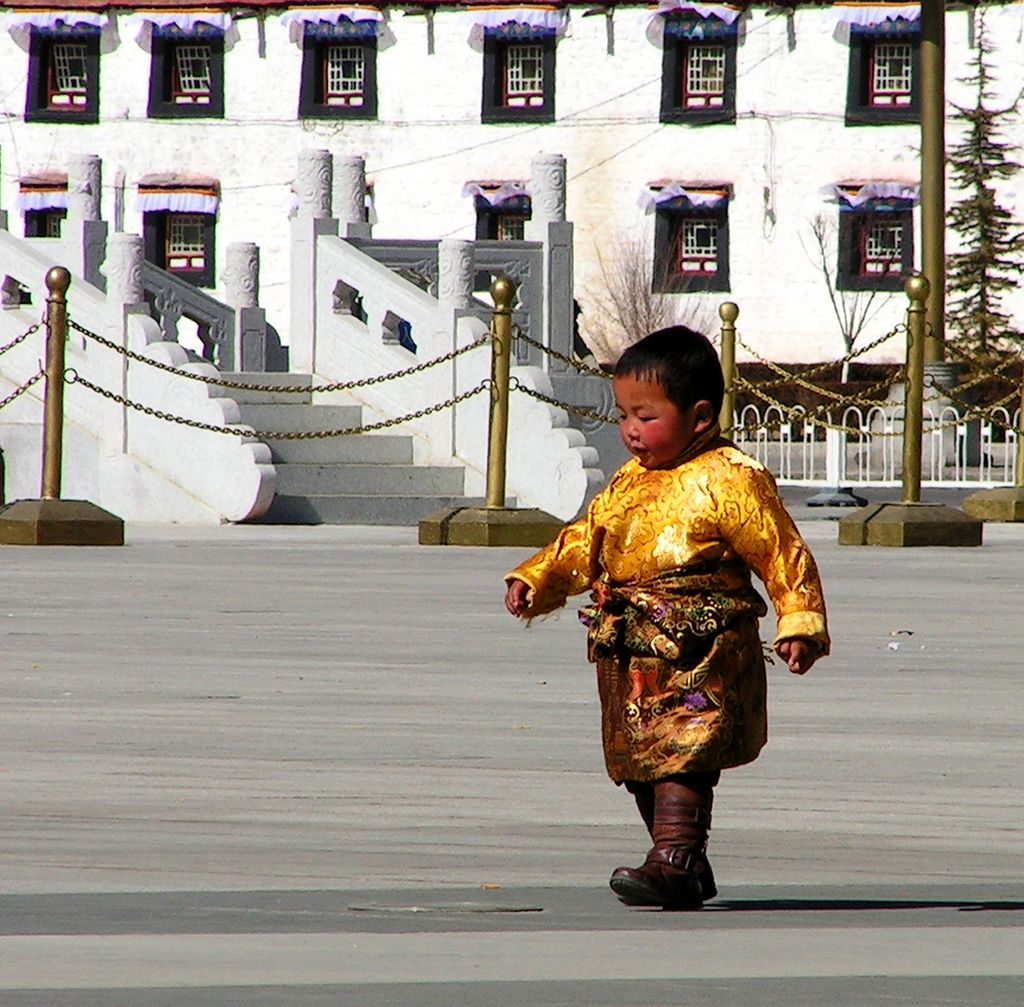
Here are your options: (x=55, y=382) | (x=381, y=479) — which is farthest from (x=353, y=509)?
(x=55, y=382)

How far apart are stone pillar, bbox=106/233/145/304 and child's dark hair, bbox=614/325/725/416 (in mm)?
17259

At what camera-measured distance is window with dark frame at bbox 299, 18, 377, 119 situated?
51062mm

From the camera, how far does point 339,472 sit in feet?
73.6

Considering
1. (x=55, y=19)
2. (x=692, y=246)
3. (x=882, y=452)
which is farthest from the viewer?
(x=55, y=19)

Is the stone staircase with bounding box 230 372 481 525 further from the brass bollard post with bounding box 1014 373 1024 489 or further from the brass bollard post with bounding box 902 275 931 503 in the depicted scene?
the brass bollard post with bounding box 1014 373 1024 489

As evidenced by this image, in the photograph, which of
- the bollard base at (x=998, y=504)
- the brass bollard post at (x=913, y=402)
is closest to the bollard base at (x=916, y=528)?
the brass bollard post at (x=913, y=402)

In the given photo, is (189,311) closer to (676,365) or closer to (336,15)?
(676,365)

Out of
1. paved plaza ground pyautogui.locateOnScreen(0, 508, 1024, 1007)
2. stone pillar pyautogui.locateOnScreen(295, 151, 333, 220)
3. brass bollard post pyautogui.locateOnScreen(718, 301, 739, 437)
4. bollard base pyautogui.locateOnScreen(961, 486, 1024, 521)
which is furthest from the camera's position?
stone pillar pyautogui.locateOnScreen(295, 151, 333, 220)

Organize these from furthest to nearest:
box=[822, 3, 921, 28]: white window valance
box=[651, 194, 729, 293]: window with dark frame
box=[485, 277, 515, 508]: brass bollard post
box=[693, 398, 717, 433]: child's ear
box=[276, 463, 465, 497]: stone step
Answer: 1. box=[651, 194, 729, 293]: window with dark frame
2. box=[822, 3, 921, 28]: white window valance
3. box=[276, 463, 465, 497]: stone step
4. box=[485, 277, 515, 508]: brass bollard post
5. box=[693, 398, 717, 433]: child's ear

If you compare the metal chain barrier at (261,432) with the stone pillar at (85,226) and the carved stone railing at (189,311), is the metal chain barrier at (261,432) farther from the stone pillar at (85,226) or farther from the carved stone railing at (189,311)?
the stone pillar at (85,226)

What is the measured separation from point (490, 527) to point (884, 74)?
108ft

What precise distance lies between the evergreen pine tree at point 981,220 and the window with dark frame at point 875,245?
5.45ft

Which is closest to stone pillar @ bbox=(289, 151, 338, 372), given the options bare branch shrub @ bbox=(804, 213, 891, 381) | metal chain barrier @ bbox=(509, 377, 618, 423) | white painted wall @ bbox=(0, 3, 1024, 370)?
metal chain barrier @ bbox=(509, 377, 618, 423)

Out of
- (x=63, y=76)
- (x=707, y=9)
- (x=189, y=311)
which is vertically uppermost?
(x=707, y=9)
